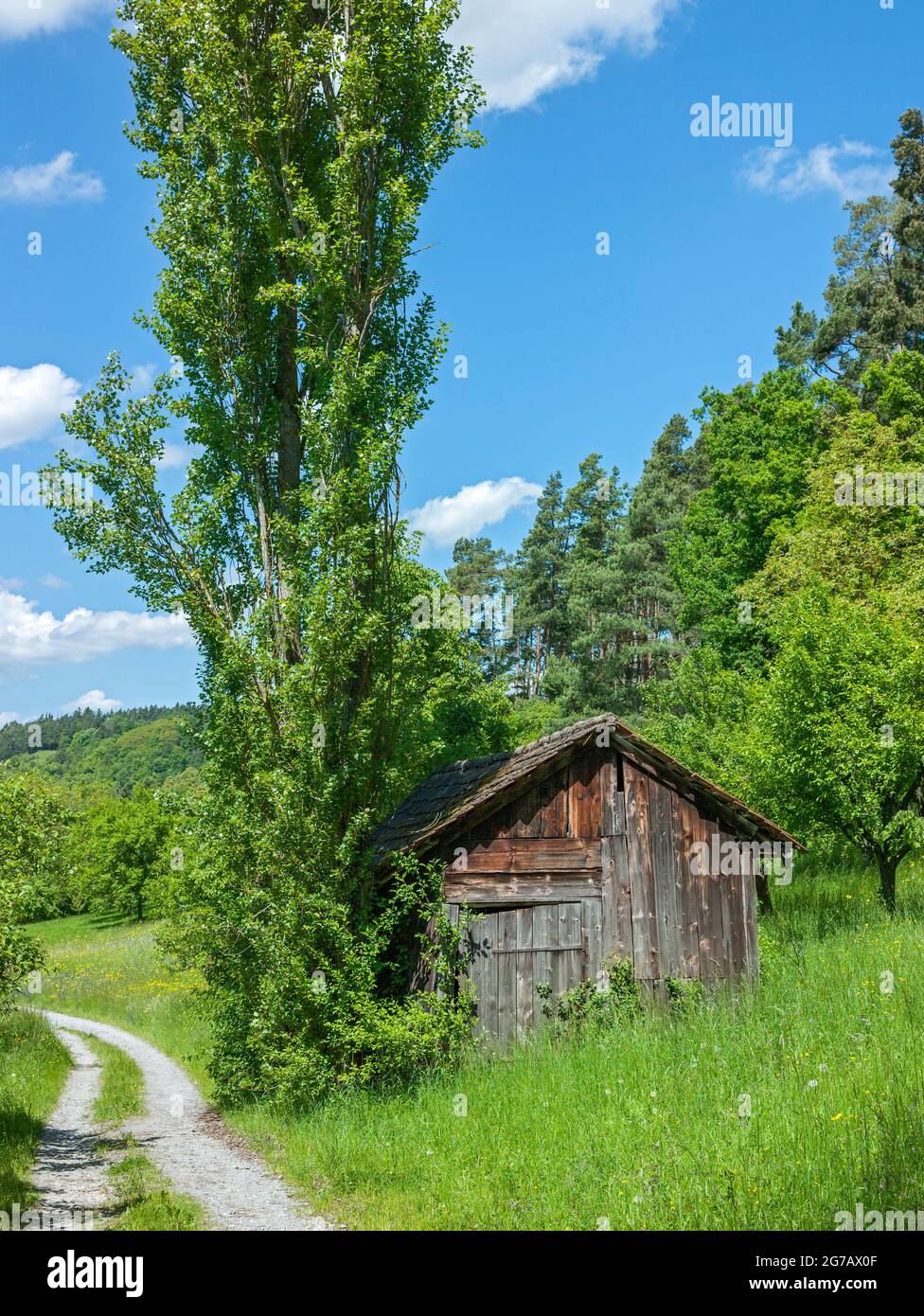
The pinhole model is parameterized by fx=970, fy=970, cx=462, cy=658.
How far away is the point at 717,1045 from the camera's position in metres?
11.5

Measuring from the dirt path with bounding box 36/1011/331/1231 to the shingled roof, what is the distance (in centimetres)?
413

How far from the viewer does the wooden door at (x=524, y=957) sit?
1380 cm

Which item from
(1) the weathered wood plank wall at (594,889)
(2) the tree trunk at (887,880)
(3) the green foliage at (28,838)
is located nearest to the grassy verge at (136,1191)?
(3) the green foliage at (28,838)

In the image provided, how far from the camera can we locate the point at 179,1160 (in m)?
11.1

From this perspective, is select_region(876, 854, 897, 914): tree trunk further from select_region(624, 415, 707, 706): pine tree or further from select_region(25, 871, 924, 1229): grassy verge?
select_region(624, 415, 707, 706): pine tree

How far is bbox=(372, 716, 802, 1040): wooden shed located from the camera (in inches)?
548

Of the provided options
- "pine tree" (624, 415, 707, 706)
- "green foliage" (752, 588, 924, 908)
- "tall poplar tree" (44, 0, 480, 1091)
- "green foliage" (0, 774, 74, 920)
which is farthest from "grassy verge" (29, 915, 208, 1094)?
"pine tree" (624, 415, 707, 706)

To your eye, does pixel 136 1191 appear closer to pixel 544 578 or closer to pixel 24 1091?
pixel 24 1091

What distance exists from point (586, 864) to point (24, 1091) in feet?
31.6

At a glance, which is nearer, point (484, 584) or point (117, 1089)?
point (117, 1089)

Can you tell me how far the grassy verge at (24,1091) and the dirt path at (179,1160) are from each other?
7.7 inches

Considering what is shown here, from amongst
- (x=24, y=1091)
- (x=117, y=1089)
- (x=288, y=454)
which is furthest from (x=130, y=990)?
(x=288, y=454)

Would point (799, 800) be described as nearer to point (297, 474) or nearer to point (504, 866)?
point (504, 866)
